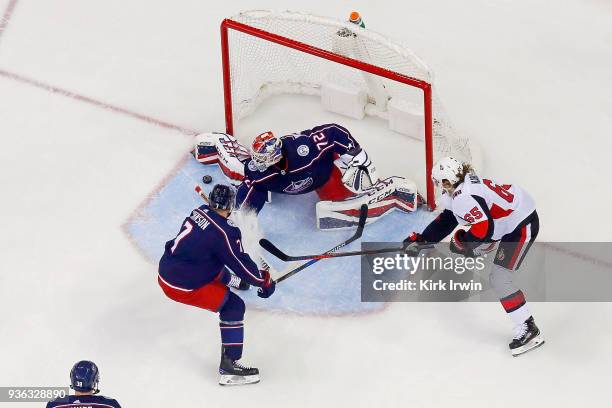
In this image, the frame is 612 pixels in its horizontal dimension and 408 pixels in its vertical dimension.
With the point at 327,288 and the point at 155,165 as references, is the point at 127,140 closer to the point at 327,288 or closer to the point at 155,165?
the point at 155,165

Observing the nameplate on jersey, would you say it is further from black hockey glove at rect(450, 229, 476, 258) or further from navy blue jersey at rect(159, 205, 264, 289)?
black hockey glove at rect(450, 229, 476, 258)

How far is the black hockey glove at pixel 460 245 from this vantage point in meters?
4.92

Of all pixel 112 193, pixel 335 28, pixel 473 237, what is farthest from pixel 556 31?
pixel 112 193

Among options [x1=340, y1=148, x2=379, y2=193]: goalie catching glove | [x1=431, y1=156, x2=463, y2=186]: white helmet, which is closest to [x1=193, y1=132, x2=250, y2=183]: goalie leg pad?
[x1=340, y1=148, x2=379, y2=193]: goalie catching glove

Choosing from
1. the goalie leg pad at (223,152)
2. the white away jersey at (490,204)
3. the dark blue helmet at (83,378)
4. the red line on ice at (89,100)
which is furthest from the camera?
the red line on ice at (89,100)

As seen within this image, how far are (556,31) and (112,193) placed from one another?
2.73m

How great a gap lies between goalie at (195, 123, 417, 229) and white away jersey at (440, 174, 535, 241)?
0.67m

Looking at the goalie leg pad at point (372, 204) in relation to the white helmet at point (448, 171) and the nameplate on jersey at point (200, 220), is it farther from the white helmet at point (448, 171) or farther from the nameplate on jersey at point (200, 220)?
the nameplate on jersey at point (200, 220)

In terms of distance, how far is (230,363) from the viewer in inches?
187

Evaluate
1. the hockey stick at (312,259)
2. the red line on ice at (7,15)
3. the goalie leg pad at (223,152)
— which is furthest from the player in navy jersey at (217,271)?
the red line on ice at (7,15)

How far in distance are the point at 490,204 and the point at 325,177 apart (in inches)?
38.8

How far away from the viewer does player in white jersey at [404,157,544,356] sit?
462cm

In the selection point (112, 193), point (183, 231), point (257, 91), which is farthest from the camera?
point (257, 91)

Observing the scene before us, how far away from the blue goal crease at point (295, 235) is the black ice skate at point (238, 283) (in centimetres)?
3
